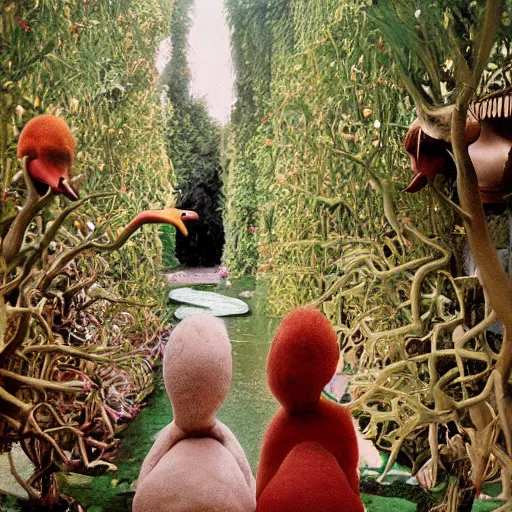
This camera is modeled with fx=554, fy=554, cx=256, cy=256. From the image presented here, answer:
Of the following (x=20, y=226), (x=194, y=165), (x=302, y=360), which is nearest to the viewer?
(x=302, y=360)

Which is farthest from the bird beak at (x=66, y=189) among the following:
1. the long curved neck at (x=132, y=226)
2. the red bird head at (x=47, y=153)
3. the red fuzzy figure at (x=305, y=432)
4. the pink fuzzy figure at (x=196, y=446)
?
the red fuzzy figure at (x=305, y=432)

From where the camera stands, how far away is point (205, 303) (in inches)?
43.5

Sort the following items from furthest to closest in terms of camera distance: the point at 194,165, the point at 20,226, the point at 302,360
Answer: the point at 194,165 < the point at 20,226 < the point at 302,360

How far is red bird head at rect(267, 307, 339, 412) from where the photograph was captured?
791mm

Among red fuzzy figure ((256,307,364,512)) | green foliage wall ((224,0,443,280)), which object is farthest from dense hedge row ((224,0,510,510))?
red fuzzy figure ((256,307,364,512))

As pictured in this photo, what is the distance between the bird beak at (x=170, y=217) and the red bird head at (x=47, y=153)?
14 centimetres

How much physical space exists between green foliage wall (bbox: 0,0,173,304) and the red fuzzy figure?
0.40 meters

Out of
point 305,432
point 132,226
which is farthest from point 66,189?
point 305,432

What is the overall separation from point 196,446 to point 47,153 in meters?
0.58

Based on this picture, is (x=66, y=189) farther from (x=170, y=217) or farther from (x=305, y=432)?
(x=305, y=432)

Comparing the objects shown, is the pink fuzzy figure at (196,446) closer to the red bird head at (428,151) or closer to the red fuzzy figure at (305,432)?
the red fuzzy figure at (305,432)

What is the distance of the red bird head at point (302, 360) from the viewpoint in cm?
79

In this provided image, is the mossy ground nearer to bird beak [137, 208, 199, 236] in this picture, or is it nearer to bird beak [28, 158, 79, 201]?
bird beak [137, 208, 199, 236]

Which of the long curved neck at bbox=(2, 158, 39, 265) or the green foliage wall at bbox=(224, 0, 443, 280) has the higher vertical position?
the green foliage wall at bbox=(224, 0, 443, 280)
